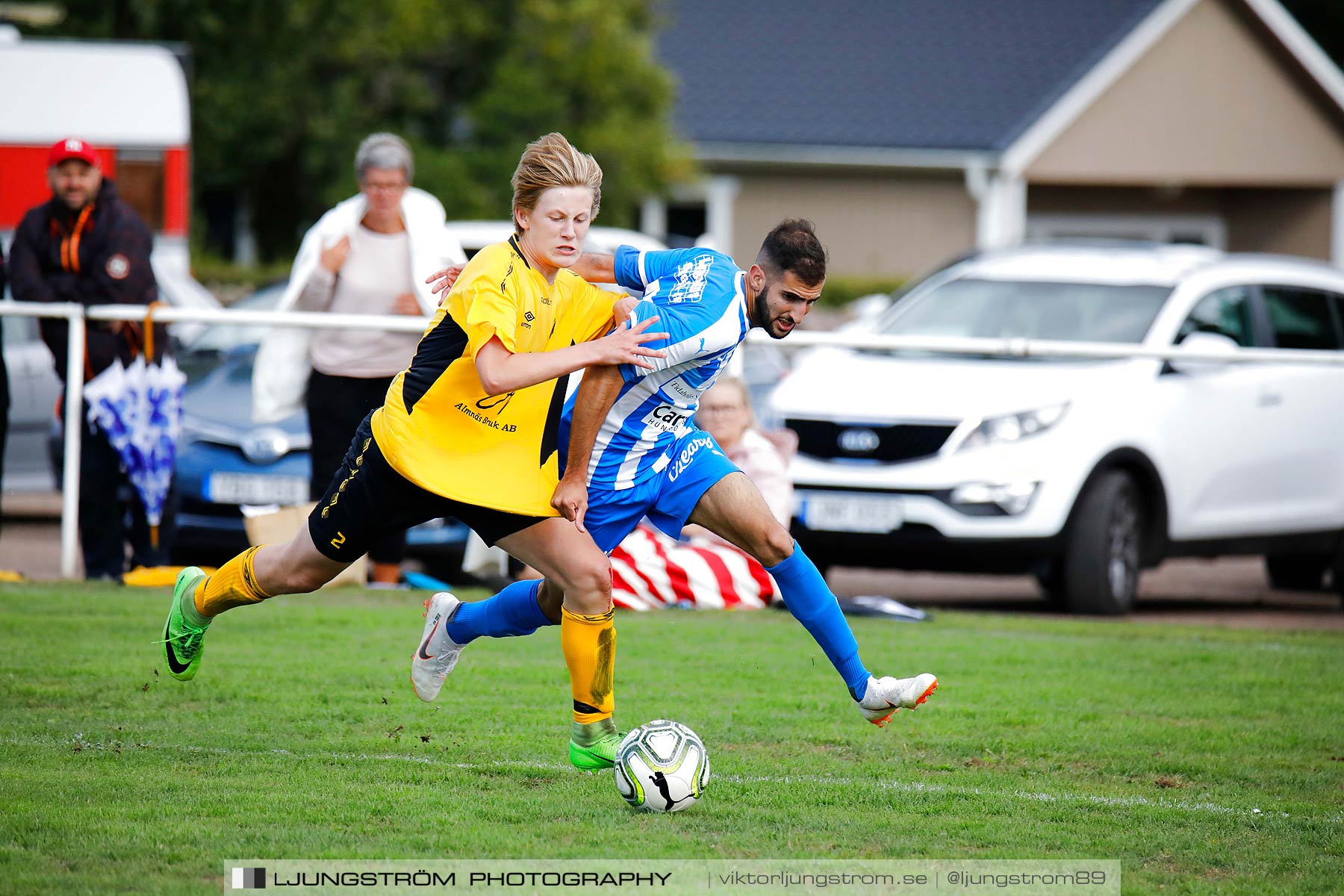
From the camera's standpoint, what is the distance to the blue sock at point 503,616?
5.81m

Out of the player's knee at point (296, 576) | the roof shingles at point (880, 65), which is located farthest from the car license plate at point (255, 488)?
the roof shingles at point (880, 65)

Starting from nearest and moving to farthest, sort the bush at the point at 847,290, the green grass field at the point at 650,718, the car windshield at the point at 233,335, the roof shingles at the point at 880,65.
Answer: the green grass field at the point at 650,718 → the car windshield at the point at 233,335 → the bush at the point at 847,290 → the roof shingles at the point at 880,65

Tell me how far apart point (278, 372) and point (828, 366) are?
3394 millimetres

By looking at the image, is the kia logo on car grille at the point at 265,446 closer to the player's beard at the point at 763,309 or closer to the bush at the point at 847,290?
the player's beard at the point at 763,309

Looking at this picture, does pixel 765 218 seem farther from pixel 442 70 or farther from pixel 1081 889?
pixel 1081 889

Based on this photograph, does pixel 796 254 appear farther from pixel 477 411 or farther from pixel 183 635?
pixel 183 635

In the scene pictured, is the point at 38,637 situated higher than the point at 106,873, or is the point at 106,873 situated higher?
the point at 106,873

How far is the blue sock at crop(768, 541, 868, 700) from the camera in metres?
5.70

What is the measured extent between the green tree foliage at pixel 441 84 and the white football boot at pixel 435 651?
16657mm

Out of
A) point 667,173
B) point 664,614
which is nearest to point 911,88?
point 667,173

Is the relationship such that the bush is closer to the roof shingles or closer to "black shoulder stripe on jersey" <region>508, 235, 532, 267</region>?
the roof shingles

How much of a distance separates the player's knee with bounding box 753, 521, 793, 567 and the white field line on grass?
711 mm

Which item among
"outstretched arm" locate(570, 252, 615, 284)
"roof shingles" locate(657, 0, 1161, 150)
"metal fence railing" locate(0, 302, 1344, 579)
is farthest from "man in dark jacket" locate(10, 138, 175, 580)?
"roof shingles" locate(657, 0, 1161, 150)

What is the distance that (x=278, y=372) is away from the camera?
923 centimetres
